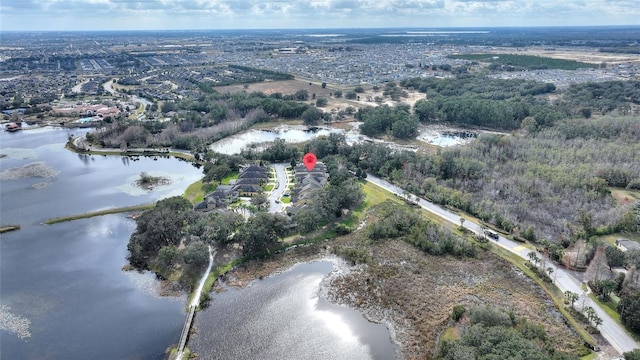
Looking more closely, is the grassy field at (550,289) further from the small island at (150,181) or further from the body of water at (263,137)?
the small island at (150,181)

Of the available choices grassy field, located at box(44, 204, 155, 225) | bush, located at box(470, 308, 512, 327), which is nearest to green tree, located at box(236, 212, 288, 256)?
grassy field, located at box(44, 204, 155, 225)

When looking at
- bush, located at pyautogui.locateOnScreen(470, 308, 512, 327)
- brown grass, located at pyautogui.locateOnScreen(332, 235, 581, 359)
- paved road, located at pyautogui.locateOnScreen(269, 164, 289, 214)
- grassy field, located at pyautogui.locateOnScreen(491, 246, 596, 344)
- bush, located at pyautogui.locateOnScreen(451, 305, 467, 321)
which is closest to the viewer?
bush, located at pyautogui.locateOnScreen(470, 308, 512, 327)

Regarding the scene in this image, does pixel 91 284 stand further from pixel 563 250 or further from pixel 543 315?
pixel 563 250

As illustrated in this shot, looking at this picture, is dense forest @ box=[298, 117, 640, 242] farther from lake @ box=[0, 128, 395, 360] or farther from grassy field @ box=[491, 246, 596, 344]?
lake @ box=[0, 128, 395, 360]

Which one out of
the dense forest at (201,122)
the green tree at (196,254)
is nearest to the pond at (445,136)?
the dense forest at (201,122)

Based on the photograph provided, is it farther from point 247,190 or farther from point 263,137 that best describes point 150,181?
point 263,137

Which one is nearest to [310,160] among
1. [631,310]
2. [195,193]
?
[195,193]
